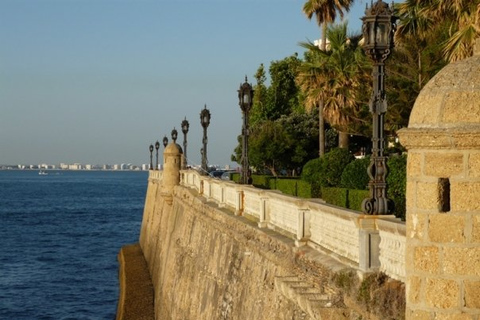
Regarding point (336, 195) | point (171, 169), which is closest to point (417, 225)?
point (336, 195)

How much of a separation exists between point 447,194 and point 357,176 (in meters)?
20.6

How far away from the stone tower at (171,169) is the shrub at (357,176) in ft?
40.9

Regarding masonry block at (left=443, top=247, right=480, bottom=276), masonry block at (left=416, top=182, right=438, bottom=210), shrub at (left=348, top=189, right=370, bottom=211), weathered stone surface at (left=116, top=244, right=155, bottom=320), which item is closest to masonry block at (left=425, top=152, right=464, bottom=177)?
masonry block at (left=416, top=182, right=438, bottom=210)

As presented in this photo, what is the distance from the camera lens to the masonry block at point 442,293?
645 centimetres

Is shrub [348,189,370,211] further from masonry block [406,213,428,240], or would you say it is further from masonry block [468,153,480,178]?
masonry block [468,153,480,178]

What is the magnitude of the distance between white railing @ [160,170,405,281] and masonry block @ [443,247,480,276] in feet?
4.54

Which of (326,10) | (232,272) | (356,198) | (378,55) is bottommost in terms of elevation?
(232,272)

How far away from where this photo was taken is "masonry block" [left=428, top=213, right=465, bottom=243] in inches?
253

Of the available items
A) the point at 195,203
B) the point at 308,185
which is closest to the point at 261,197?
the point at 195,203

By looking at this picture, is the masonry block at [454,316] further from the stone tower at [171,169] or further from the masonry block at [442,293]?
the stone tower at [171,169]

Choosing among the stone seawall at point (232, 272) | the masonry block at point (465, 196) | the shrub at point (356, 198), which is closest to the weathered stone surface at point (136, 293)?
the stone seawall at point (232, 272)

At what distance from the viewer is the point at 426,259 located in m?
6.61

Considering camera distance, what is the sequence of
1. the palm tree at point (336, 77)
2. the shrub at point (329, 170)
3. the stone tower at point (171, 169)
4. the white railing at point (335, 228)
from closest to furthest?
the white railing at point (335, 228) → the shrub at point (329, 170) → the palm tree at point (336, 77) → the stone tower at point (171, 169)

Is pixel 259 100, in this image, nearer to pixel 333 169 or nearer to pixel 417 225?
pixel 333 169
